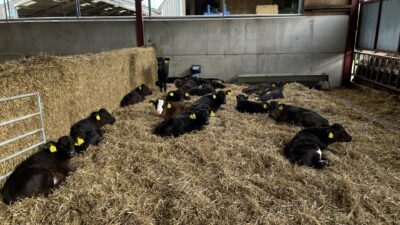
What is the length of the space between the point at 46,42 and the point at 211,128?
822 cm

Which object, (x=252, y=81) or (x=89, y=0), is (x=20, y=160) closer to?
(x=252, y=81)

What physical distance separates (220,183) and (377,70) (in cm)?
777

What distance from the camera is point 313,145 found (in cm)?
424

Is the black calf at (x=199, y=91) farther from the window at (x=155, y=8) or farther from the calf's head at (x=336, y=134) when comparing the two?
the calf's head at (x=336, y=134)

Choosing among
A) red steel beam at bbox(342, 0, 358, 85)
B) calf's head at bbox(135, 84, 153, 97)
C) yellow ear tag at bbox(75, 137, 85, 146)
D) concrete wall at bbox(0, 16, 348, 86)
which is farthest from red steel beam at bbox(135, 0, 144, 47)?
red steel beam at bbox(342, 0, 358, 85)

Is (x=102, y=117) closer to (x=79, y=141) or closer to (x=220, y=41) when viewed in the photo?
(x=79, y=141)

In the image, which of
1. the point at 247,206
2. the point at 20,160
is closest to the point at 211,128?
the point at 247,206

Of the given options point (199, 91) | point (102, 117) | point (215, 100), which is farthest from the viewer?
point (199, 91)

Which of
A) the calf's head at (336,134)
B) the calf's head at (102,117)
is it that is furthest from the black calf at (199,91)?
the calf's head at (336,134)

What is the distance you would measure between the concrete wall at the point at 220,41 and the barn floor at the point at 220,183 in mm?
5659

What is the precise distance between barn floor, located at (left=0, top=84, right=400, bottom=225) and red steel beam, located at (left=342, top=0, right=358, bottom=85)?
570 centimetres

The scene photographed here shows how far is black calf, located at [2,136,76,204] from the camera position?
331 cm

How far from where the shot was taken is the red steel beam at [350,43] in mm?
10344

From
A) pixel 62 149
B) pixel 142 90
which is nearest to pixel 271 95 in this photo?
pixel 142 90
